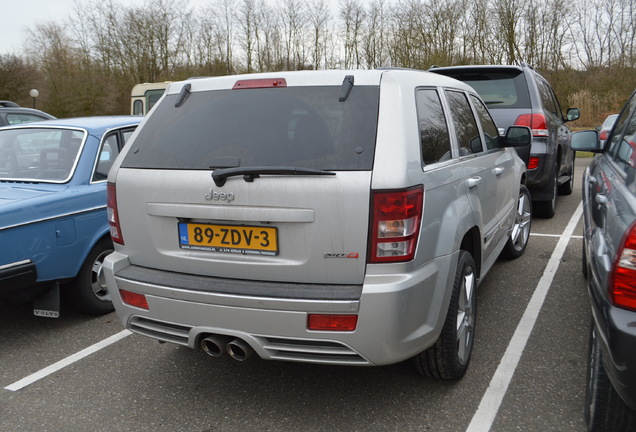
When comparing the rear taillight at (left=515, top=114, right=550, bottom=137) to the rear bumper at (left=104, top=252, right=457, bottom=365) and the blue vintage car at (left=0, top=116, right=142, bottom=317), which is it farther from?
the blue vintage car at (left=0, top=116, right=142, bottom=317)

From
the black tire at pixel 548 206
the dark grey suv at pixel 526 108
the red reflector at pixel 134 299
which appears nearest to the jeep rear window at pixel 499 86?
the dark grey suv at pixel 526 108

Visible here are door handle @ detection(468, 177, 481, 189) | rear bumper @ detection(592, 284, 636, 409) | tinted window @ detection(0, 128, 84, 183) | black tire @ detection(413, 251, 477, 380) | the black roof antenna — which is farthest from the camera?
tinted window @ detection(0, 128, 84, 183)

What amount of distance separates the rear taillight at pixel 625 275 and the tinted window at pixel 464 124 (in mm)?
1483

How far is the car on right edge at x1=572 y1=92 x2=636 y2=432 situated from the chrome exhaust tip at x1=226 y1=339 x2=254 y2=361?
1522 mm

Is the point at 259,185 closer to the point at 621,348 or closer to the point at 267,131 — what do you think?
the point at 267,131

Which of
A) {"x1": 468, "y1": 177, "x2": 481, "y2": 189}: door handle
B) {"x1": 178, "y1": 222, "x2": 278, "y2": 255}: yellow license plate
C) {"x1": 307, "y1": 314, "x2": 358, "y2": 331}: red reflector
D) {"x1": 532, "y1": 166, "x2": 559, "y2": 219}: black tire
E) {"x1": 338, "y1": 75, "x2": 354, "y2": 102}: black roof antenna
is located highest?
{"x1": 338, "y1": 75, "x2": 354, "y2": 102}: black roof antenna

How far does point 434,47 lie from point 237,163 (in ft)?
93.4

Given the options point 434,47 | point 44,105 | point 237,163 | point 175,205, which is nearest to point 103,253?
point 175,205

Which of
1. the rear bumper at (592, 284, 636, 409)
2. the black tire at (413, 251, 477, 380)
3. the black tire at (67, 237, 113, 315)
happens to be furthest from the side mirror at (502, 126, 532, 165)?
the black tire at (67, 237, 113, 315)

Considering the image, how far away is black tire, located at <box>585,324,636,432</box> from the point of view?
2264 mm

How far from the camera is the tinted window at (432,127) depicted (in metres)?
2.78

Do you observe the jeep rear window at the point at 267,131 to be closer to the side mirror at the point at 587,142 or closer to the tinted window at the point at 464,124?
the tinted window at the point at 464,124

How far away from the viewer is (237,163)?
262cm

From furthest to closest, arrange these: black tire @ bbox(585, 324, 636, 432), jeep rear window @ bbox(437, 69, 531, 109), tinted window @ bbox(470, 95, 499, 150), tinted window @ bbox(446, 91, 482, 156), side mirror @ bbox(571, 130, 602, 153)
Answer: jeep rear window @ bbox(437, 69, 531, 109) < tinted window @ bbox(470, 95, 499, 150) < side mirror @ bbox(571, 130, 602, 153) < tinted window @ bbox(446, 91, 482, 156) < black tire @ bbox(585, 324, 636, 432)
